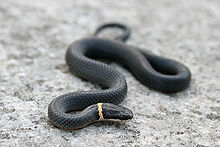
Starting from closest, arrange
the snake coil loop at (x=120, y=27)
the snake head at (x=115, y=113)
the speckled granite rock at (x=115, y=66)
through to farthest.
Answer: the speckled granite rock at (x=115, y=66)
the snake head at (x=115, y=113)
the snake coil loop at (x=120, y=27)

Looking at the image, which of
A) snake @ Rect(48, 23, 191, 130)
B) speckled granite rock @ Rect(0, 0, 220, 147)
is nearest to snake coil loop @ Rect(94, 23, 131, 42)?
snake @ Rect(48, 23, 191, 130)

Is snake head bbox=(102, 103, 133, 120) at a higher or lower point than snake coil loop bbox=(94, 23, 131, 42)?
lower

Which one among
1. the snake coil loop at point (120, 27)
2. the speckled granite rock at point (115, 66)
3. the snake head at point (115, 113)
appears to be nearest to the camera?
the speckled granite rock at point (115, 66)

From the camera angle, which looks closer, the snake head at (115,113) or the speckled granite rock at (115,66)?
the speckled granite rock at (115,66)

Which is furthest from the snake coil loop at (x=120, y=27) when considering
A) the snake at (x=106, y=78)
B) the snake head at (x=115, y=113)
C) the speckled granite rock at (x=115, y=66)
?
the snake head at (x=115, y=113)

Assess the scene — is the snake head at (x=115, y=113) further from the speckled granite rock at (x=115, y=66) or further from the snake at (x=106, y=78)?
the speckled granite rock at (x=115, y=66)

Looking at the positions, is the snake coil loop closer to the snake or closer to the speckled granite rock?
the snake
